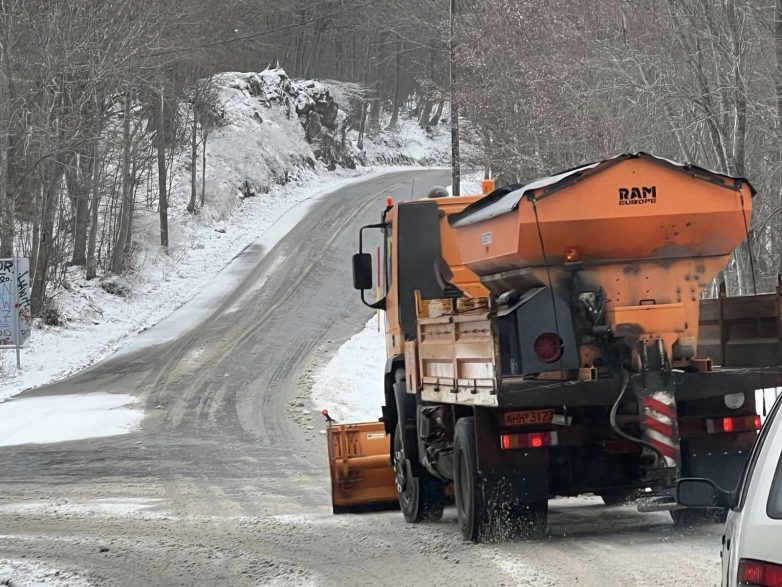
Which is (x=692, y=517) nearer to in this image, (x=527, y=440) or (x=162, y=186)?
(x=527, y=440)

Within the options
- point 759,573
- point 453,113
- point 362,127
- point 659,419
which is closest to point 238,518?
point 659,419

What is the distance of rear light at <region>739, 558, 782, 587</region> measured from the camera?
3107mm

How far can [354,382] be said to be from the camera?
21781 mm

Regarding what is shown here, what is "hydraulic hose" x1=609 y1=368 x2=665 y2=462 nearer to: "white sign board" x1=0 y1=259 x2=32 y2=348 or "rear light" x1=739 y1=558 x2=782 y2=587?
"rear light" x1=739 y1=558 x2=782 y2=587

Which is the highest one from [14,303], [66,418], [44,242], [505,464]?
[44,242]

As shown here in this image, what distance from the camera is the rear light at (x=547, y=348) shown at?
777 centimetres

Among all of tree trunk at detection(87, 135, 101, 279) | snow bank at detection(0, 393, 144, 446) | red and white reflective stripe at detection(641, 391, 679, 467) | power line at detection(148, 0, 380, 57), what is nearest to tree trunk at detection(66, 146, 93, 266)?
tree trunk at detection(87, 135, 101, 279)

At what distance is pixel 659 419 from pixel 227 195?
4388 cm

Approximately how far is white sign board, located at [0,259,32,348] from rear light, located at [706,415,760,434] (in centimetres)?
2014

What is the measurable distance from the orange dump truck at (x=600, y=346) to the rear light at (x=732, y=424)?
10mm

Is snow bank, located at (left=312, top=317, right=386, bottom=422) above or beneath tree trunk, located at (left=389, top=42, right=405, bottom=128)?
beneath

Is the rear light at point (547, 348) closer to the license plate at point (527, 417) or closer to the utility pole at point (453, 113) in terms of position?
the license plate at point (527, 417)

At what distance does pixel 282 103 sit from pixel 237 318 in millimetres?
33851

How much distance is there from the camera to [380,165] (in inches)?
2729
